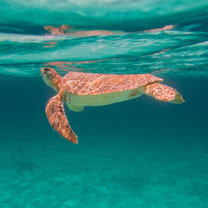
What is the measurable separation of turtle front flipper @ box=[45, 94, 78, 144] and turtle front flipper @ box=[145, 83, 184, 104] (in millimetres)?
2938

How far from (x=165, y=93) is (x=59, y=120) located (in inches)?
129

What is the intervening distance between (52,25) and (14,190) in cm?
828

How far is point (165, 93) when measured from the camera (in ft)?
19.8

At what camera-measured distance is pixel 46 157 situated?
1568cm

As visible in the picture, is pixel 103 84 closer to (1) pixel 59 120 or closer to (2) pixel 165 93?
(2) pixel 165 93

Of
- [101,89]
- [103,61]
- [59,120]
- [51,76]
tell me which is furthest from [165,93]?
[103,61]

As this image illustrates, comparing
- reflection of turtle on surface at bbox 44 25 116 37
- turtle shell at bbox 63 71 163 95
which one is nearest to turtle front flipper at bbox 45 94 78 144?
turtle shell at bbox 63 71 163 95

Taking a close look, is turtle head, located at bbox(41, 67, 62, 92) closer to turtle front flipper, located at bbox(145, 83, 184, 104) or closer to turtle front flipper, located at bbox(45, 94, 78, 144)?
turtle front flipper, located at bbox(45, 94, 78, 144)

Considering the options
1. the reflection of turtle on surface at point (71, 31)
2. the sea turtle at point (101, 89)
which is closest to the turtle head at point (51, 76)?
the sea turtle at point (101, 89)

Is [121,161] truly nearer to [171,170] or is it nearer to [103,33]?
[171,170]

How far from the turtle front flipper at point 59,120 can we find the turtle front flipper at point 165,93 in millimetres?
2938

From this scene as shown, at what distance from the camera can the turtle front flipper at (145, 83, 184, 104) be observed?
5848mm

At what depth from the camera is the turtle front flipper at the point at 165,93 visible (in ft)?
19.2

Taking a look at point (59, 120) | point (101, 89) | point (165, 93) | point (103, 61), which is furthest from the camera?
point (103, 61)
